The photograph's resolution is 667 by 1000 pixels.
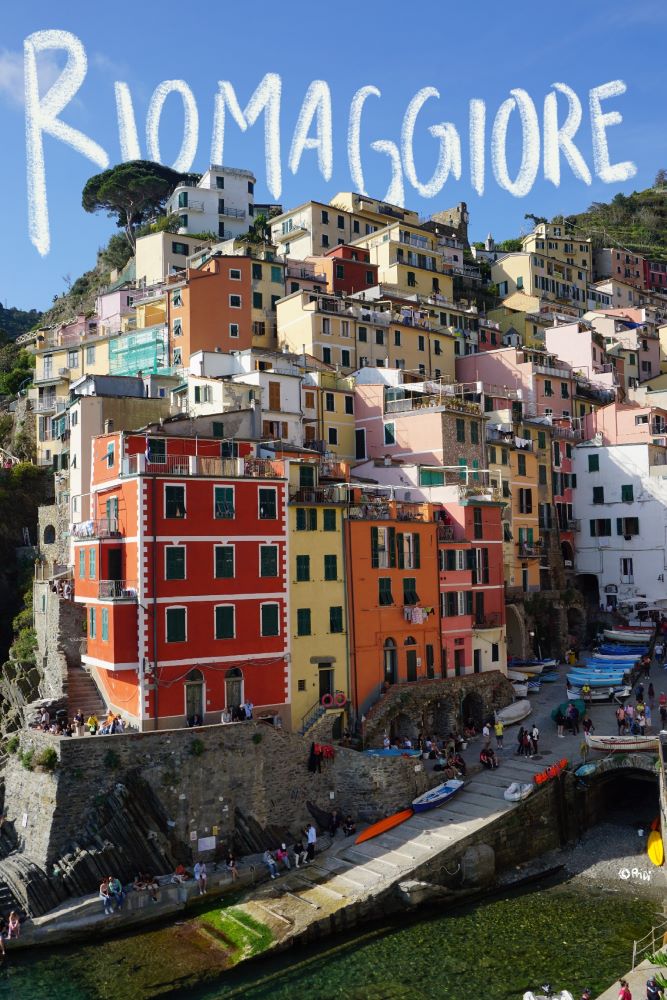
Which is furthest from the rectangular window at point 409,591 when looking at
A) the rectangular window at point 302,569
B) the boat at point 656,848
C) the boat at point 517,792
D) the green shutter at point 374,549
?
the boat at point 656,848

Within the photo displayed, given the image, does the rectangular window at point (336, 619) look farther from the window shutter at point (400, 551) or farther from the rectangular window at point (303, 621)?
the window shutter at point (400, 551)

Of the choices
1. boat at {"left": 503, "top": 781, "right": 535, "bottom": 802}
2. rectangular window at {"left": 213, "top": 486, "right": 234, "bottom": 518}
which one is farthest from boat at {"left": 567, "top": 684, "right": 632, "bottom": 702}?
rectangular window at {"left": 213, "top": 486, "right": 234, "bottom": 518}

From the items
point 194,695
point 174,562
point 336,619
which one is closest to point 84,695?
point 194,695

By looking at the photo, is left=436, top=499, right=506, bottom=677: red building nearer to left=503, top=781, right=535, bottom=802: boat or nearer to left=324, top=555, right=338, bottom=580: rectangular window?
left=324, top=555, right=338, bottom=580: rectangular window

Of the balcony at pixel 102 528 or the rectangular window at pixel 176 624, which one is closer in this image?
the rectangular window at pixel 176 624

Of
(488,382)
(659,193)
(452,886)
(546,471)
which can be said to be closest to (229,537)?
(452,886)

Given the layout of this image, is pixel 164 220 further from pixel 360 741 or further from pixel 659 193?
pixel 659 193
